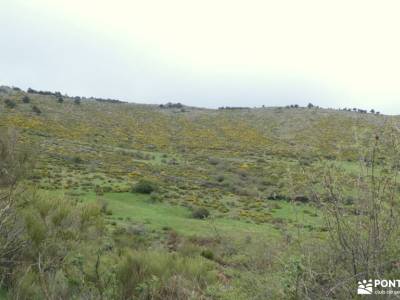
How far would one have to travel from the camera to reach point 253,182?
28.6 metres

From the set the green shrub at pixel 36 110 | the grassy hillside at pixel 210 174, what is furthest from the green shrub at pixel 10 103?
the green shrub at pixel 36 110

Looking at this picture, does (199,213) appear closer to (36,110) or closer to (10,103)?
(36,110)

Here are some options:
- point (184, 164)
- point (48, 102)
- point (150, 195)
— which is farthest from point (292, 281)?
point (48, 102)

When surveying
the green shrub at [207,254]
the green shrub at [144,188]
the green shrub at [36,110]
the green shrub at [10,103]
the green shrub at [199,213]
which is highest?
the green shrub at [10,103]

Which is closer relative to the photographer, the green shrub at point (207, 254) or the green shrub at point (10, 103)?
the green shrub at point (207, 254)

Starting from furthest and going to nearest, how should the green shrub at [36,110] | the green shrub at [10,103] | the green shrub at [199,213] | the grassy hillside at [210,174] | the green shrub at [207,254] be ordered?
the green shrub at [36,110]
the green shrub at [10,103]
the green shrub at [199,213]
the green shrub at [207,254]
the grassy hillside at [210,174]

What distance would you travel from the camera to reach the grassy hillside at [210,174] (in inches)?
238

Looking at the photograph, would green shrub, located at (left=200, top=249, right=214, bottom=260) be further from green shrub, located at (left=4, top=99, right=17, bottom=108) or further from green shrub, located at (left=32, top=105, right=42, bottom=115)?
green shrub, located at (left=4, top=99, right=17, bottom=108)

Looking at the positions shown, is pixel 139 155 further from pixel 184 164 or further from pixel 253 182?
pixel 253 182

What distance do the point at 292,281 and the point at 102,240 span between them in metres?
5.63

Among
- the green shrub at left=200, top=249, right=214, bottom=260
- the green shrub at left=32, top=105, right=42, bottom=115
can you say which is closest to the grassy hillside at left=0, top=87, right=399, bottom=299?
the green shrub at left=200, top=249, right=214, bottom=260

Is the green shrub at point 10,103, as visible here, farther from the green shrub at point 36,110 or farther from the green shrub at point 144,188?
the green shrub at point 144,188

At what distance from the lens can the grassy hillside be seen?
6051 millimetres

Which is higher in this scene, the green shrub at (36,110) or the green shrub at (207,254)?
the green shrub at (36,110)
